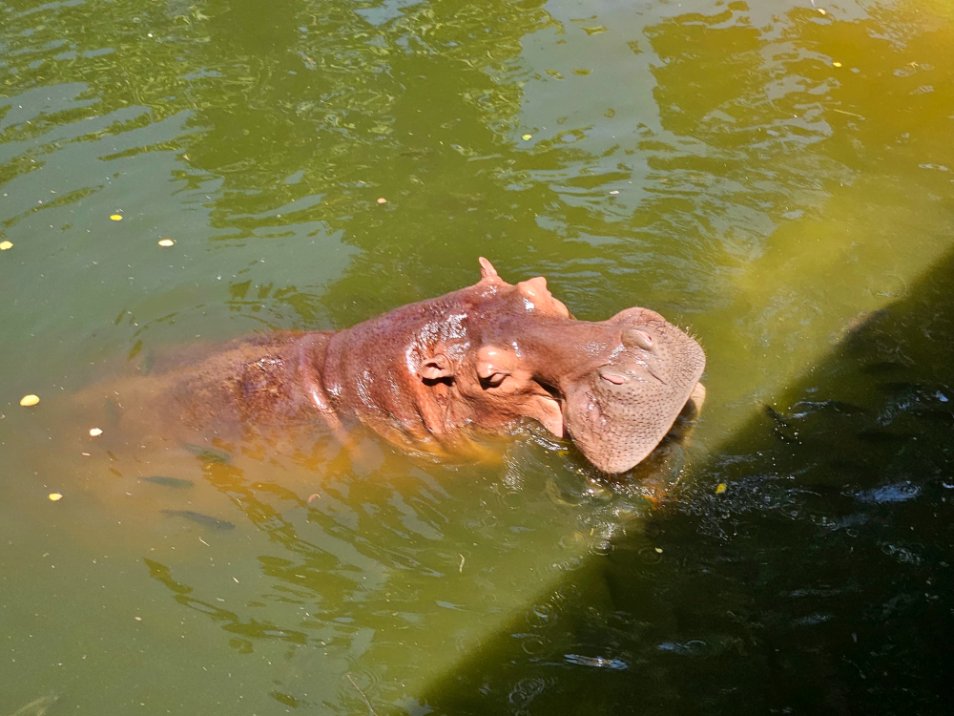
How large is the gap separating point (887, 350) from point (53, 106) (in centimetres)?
712

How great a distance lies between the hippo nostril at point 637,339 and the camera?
4.67 m

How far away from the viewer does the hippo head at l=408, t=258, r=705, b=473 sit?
184 inches

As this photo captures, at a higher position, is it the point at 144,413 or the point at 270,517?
the point at 144,413

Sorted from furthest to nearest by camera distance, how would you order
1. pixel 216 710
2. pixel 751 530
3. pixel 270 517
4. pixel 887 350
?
1. pixel 887 350
2. pixel 270 517
3. pixel 751 530
4. pixel 216 710

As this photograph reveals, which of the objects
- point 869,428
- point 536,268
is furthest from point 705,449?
point 536,268

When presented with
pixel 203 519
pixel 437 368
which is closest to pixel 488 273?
pixel 437 368

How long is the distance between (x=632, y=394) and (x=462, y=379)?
101 cm

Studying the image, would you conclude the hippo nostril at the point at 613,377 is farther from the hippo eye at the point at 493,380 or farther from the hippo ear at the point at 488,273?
the hippo ear at the point at 488,273

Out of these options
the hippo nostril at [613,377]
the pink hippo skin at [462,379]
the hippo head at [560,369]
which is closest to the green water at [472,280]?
the pink hippo skin at [462,379]

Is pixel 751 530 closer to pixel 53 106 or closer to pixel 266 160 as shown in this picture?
pixel 266 160

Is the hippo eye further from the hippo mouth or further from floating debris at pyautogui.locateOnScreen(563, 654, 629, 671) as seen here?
floating debris at pyautogui.locateOnScreen(563, 654, 629, 671)

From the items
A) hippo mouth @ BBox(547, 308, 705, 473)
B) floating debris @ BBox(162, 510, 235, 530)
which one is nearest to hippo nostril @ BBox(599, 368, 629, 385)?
hippo mouth @ BBox(547, 308, 705, 473)

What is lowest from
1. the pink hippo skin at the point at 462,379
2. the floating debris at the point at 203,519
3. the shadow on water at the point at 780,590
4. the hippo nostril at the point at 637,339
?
the shadow on water at the point at 780,590

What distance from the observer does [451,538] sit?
17.5 ft
